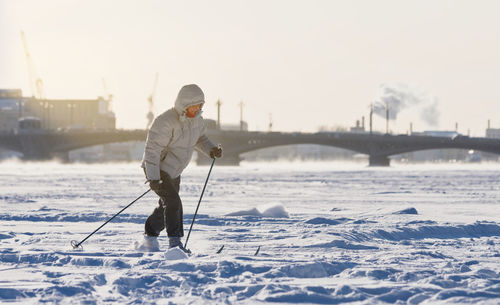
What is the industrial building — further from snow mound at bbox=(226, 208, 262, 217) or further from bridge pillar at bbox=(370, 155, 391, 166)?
snow mound at bbox=(226, 208, 262, 217)

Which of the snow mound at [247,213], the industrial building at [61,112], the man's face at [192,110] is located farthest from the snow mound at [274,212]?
the industrial building at [61,112]

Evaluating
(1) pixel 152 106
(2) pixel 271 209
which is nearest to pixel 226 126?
(1) pixel 152 106

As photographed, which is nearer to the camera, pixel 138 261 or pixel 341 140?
pixel 138 261

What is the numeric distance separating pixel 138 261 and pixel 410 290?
2.45 metres

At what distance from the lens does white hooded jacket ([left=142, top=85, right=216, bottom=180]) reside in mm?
7711

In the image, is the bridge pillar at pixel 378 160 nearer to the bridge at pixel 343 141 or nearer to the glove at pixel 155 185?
the bridge at pixel 343 141

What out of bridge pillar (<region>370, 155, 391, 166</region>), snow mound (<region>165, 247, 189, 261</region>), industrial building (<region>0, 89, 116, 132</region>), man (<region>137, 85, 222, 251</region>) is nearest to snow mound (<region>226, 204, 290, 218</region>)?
man (<region>137, 85, 222, 251</region>)

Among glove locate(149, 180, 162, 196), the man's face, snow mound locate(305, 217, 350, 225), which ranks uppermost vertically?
the man's face

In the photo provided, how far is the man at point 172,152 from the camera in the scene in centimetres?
773

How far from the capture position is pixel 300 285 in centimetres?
555

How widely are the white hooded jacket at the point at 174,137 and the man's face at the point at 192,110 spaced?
1.8 inches

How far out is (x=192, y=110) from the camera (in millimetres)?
7832

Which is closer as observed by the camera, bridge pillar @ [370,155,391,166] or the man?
the man

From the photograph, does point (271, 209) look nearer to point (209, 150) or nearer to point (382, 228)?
point (382, 228)
